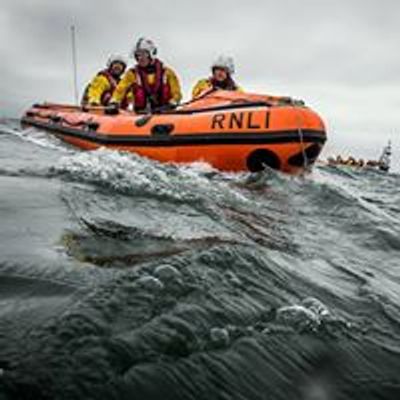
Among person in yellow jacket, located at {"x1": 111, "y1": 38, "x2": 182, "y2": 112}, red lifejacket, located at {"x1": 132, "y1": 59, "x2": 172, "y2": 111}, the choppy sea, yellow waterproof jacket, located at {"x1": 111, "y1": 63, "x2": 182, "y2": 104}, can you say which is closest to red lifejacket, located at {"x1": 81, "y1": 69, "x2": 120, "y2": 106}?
yellow waterproof jacket, located at {"x1": 111, "y1": 63, "x2": 182, "y2": 104}

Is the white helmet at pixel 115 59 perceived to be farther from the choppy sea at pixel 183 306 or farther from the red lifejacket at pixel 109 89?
the choppy sea at pixel 183 306

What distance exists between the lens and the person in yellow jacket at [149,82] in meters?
12.0

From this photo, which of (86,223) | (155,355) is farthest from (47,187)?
(155,355)

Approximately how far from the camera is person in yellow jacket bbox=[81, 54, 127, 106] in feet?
48.1

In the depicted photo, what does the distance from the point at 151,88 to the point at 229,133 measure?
153 inches

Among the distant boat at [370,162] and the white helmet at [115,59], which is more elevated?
the white helmet at [115,59]

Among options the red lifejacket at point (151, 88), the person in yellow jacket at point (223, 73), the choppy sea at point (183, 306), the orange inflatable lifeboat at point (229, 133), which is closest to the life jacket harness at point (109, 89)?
the red lifejacket at point (151, 88)

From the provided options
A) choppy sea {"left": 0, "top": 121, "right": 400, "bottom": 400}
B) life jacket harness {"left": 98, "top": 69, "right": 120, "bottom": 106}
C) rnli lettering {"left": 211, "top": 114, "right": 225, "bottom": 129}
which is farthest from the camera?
life jacket harness {"left": 98, "top": 69, "right": 120, "bottom": 106}

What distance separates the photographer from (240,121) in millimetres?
8609

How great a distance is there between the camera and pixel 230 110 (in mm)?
8867

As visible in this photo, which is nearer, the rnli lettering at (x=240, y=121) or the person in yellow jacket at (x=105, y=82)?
the rnli lettering at (x=240, y=121)

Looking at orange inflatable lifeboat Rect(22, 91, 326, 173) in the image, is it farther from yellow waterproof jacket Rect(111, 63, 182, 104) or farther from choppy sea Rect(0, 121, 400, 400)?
choppy sea Rect(0, 121, 400, 400)

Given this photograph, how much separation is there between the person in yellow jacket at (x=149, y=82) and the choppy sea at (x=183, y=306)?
24.1 ft

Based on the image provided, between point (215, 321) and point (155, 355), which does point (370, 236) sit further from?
point (155, 355)
